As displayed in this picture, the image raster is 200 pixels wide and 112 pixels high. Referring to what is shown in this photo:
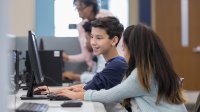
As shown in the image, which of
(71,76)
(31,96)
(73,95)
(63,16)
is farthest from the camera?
(63,16)

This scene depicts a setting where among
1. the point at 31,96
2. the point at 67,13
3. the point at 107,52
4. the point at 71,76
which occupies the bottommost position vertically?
the point at 71,76

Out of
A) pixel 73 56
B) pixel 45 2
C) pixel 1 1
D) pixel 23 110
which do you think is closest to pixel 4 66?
pixel 1 1

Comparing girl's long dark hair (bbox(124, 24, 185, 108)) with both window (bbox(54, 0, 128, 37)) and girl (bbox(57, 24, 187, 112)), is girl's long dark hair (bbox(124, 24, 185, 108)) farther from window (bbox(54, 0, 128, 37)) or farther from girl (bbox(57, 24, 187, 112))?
window (bbox(54, 0, 128, 37))

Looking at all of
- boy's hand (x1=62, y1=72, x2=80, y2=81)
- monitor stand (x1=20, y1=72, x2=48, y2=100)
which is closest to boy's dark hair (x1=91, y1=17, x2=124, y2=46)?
monitor stand (x1=20, y1=72, x2=48, y2=100)

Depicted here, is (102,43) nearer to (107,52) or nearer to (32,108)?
(107,52)

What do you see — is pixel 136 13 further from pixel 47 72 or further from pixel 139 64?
pixel 139 64

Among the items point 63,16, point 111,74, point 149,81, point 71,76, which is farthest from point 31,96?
point 63,16

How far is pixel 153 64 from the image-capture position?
5.15ft

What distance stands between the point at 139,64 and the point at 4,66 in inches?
48.6

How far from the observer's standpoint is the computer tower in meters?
2.68

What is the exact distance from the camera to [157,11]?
198 inches

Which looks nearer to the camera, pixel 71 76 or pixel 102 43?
pixel 102 43

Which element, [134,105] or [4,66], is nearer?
[4,66]

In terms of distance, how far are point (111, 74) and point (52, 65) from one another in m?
0.90
